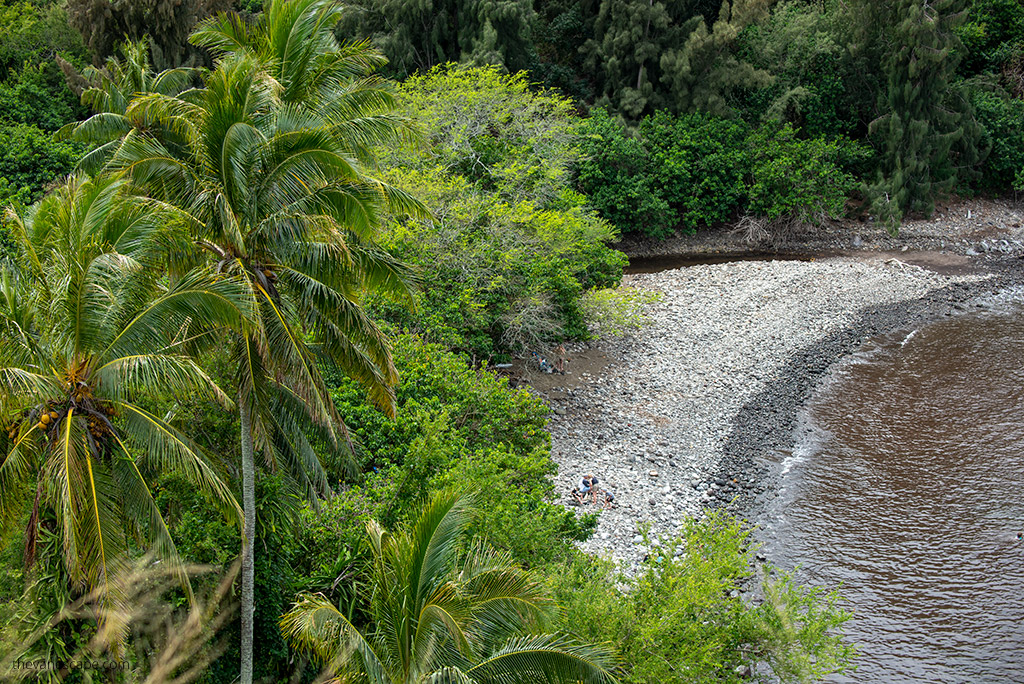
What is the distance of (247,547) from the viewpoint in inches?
373

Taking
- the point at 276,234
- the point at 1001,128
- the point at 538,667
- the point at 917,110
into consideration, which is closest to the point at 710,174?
the point at 917,110

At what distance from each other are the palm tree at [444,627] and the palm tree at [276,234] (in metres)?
2.32

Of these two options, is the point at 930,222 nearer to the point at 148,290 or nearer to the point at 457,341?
the point at 457,341

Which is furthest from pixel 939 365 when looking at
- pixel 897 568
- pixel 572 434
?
pixel 572 434

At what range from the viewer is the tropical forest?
805 cm

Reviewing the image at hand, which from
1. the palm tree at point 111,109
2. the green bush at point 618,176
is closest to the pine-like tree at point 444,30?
the green bush at point 618,176

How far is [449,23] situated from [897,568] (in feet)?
91.5

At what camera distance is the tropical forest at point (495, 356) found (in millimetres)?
8055

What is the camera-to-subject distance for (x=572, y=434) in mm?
19938

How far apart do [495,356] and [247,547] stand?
12256 millimetres

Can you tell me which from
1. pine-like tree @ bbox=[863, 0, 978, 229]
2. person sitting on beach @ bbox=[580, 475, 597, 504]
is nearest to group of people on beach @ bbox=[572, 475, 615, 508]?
person sitting on beach @ bbox=[580, 475, 597, 504]

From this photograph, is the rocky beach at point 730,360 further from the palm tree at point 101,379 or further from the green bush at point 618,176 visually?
the palm tree at point 101,379

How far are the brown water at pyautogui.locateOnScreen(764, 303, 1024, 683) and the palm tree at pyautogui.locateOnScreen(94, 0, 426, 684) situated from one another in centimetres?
1039

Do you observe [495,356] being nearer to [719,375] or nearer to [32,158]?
[719,375]
